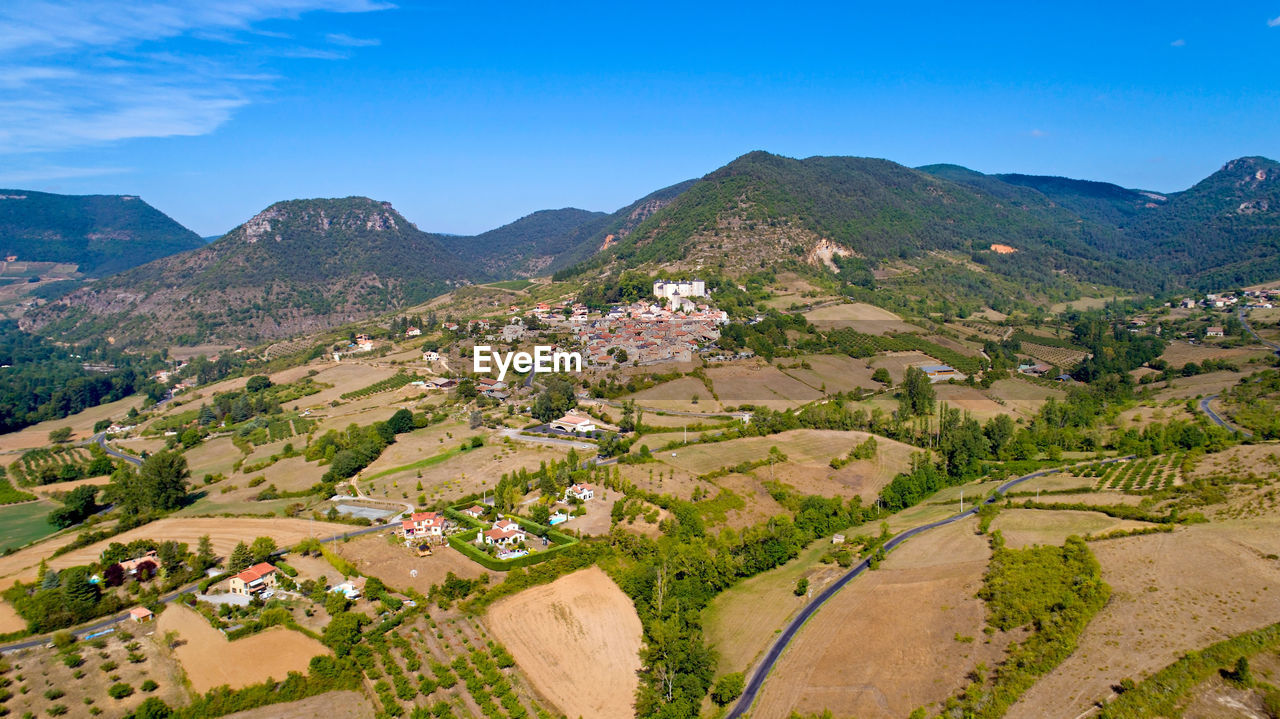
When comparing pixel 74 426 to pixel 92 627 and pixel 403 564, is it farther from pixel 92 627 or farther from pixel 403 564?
pixel 403 564

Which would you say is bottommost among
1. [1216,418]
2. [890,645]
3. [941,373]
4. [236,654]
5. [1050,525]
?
[236,654]

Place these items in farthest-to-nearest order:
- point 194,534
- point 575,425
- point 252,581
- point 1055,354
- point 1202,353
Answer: point 1055,354 → point 1202,353 → point 575,425 → point 194,534 → point 252,581

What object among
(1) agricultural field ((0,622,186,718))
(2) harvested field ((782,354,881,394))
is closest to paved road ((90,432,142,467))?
(1) agricultural field ((0,622,186,718))

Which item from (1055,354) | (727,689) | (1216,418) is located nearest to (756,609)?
(727,689)

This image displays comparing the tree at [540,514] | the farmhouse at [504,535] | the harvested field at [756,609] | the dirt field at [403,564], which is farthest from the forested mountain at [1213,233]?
the dirt field at [403,564]

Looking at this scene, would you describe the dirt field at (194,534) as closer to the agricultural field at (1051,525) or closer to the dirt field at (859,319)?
the agricultural field at (1051,525)

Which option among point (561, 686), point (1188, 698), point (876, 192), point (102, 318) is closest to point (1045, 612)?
point (1188, 698)
